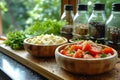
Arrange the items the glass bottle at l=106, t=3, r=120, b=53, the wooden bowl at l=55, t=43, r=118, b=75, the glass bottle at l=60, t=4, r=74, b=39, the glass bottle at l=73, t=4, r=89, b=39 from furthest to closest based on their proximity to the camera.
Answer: the glass bottle at l=60, t=4, r=74, b=39, the glass bottle at l=73, t=4, r=89, b=39, the glass bottle at l=106, t=3, r=120, b=53, the wooden bowl at l=55, t=43, r=118, b=75

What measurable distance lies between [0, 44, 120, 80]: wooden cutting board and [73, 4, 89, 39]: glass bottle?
0.72 feet

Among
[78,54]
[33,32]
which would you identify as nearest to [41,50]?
[78,54]

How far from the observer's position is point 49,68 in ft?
2.67

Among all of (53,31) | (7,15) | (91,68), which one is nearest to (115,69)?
(91,68)

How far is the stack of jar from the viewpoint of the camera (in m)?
0.91

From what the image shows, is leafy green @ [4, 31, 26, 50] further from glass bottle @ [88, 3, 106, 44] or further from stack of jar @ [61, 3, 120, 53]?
glass bottle @ [88, 3, 106, 44]

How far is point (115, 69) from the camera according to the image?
0.79 metres

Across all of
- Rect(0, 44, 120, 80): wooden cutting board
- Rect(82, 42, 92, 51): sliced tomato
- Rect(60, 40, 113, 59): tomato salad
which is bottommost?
A: Rect(0, 44, 120, 80): wooden cutting board

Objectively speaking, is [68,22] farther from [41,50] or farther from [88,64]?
[88,64]

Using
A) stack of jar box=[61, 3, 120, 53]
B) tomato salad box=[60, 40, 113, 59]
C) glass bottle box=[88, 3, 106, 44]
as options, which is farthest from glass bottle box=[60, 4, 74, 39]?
tomato salad box=[60, 40, 113, 59]

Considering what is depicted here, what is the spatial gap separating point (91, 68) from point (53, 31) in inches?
20.8

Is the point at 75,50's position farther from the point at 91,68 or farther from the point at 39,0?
the point at 39,0

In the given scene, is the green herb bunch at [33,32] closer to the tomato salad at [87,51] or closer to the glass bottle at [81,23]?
the glass bottle at [81,23]

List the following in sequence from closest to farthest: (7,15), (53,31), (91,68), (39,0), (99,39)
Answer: (91,68), (99,39), (53,31), (39,0), (7,15)
